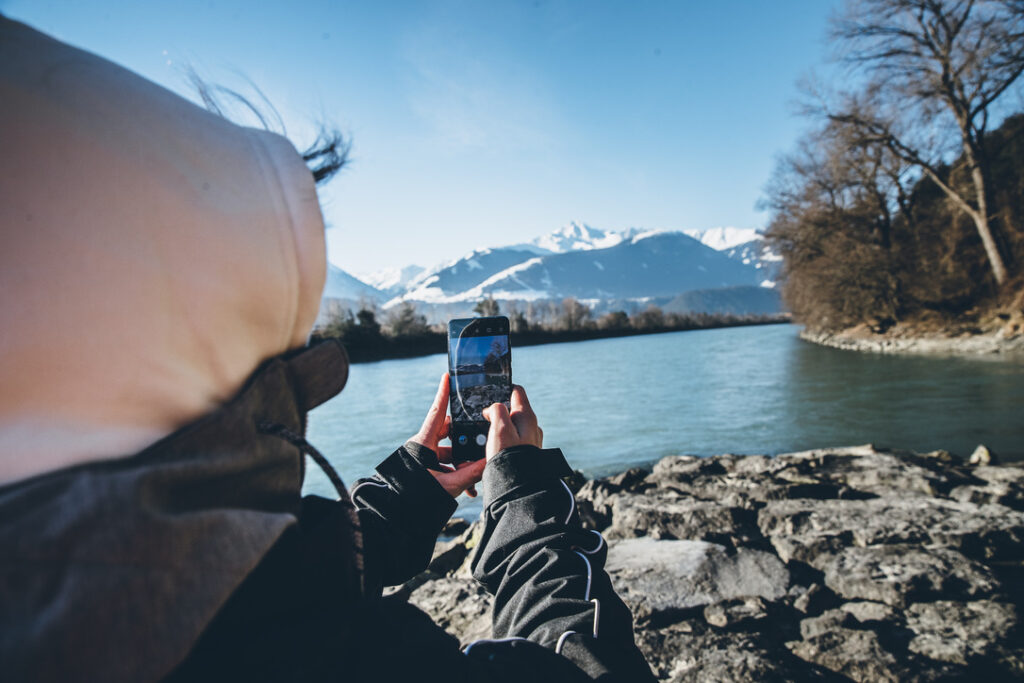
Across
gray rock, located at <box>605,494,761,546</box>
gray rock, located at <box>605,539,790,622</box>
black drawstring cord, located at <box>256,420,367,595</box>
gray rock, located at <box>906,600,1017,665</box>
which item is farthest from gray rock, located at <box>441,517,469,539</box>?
black drawstring cord, located at <box>256,420,367,595</box>

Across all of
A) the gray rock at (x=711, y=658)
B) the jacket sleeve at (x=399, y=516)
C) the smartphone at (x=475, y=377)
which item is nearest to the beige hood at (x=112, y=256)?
the jacket sleeve at (x=399, y=516)

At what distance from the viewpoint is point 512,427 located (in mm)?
1443

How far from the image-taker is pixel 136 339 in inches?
26.2

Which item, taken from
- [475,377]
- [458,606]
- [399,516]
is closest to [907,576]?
[458,606]

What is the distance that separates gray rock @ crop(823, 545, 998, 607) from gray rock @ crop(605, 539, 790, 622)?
36 cm

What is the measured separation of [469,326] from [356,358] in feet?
157

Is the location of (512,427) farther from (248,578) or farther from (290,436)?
(248,578)

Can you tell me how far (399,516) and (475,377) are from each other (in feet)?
2.34

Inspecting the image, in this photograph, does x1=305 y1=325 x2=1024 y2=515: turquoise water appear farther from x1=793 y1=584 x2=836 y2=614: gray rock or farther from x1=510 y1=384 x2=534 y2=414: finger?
x1=510 y1=384 x2=534 y2=414: finger

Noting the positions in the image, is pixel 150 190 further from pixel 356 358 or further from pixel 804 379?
pixel 356 358

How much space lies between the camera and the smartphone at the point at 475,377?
186cm

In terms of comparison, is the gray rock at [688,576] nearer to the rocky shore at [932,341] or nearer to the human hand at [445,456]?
the human hand at [445,456]

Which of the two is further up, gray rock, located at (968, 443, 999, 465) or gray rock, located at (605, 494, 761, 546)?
gray rock, located at (605, 494, 761, 546)

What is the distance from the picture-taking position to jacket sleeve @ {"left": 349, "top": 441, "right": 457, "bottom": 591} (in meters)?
1.32
